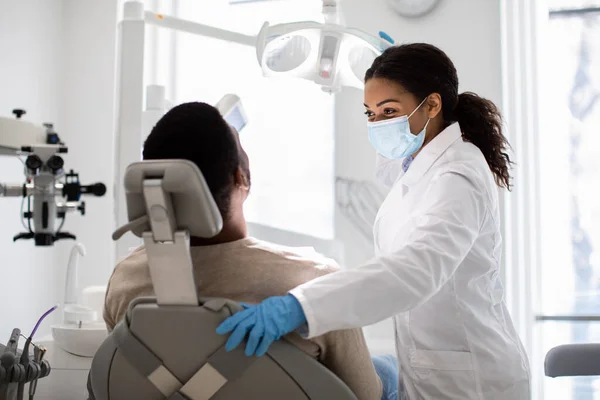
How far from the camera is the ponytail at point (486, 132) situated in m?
1.35

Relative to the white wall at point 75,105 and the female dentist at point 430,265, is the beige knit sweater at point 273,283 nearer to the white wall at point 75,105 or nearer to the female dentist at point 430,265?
the female dentist at point 430,265

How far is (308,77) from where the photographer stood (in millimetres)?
1634

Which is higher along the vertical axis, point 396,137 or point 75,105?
point 75,105

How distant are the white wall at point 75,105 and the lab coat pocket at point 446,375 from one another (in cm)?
220

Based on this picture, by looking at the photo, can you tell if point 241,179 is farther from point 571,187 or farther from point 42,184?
point 571,187

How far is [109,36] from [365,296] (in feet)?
8.69

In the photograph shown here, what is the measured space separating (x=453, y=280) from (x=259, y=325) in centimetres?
52

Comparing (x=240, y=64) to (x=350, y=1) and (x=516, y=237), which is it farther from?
(x=516, y=237)

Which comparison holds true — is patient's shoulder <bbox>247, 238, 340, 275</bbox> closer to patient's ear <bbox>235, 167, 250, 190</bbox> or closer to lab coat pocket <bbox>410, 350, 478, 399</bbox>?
patient's ear <bbox>235, 167, 250, 190</bbox>

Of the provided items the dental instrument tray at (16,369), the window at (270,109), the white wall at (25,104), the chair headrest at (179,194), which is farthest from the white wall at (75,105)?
the chair headrest at (179,194)

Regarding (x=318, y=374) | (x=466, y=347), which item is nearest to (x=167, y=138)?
(x=318, y=374)

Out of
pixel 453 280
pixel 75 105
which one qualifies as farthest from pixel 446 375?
pixel 75 105

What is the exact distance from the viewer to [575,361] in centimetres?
129

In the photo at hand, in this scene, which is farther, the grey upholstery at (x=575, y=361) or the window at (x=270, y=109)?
the window at (x=270, y=109)
